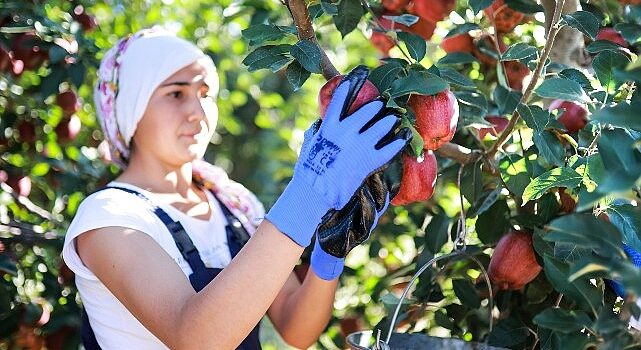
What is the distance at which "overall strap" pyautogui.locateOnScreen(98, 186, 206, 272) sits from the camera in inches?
73.0

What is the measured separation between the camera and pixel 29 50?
233cm

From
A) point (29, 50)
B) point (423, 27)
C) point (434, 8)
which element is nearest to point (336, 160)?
point (434, 8)

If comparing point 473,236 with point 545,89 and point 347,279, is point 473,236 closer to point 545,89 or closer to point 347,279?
point 347,279

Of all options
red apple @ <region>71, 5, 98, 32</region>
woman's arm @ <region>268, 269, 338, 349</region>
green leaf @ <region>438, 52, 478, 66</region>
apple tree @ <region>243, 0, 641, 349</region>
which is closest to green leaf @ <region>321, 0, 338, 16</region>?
apple tree @ <region>243, 0, 641, 349</region>

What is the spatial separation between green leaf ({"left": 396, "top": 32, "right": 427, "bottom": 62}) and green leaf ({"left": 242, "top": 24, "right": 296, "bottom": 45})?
183mm

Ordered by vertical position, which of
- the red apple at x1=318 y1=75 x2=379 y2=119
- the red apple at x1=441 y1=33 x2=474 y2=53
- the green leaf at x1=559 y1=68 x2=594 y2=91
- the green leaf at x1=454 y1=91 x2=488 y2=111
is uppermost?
the red apple at x1=318 y1=75 x2=379 y2=119

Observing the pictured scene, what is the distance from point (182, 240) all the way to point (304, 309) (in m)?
0.32

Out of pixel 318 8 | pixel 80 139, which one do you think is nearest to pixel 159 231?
pixel 318 8

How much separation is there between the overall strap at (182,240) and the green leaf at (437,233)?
49 cm

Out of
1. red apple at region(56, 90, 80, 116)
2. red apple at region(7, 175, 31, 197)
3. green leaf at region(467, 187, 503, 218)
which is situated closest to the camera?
green leaf at region(467, 187, 503, 218)

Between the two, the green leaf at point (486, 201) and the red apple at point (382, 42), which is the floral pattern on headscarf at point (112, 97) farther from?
the green leaf at point (486, 201)

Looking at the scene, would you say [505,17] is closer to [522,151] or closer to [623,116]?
[522,151]

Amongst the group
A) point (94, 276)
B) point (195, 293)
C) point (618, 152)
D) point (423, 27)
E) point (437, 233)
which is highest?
point (618, 152)

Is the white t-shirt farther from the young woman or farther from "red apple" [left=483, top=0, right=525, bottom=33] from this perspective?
"red apple" [left=483, top=0, right=525, bottom=33]
